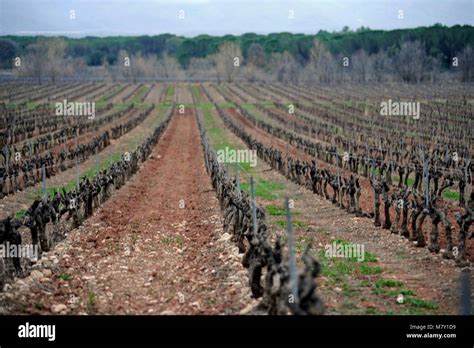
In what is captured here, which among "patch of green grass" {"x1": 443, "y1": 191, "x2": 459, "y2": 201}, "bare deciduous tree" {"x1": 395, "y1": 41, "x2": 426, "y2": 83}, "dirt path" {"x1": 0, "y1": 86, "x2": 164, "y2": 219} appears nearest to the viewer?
"patch of green grass" {"x1": 443, "y1": 191, "x2": 459, "y2": 201}

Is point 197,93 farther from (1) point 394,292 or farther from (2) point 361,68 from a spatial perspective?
(1) point 394,292

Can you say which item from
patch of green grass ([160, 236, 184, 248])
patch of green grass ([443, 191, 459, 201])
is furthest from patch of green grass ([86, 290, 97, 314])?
patch of green grass ([443, 191, 459, 201])

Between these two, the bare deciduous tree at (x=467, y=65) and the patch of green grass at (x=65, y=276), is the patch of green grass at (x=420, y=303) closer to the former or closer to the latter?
the patch of green grass at (x=65, y=276)

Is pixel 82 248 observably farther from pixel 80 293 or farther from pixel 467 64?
pixel 467 64

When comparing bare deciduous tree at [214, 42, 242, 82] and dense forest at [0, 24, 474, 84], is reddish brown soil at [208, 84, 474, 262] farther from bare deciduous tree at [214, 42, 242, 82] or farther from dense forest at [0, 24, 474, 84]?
bare deciduous tree at [214, 42, 242, 82]

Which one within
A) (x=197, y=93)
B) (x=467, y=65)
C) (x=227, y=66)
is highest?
(x=227, y=66)

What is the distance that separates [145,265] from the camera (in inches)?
536

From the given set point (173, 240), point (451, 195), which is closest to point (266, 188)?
point (451, 195)

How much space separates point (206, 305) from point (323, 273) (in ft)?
9.29

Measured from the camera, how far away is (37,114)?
4859 cm

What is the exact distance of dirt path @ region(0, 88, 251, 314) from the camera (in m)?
10.9

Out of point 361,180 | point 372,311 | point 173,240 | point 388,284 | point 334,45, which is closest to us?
point 372,311

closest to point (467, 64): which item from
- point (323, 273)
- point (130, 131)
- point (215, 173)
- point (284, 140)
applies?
point (284, 140)
